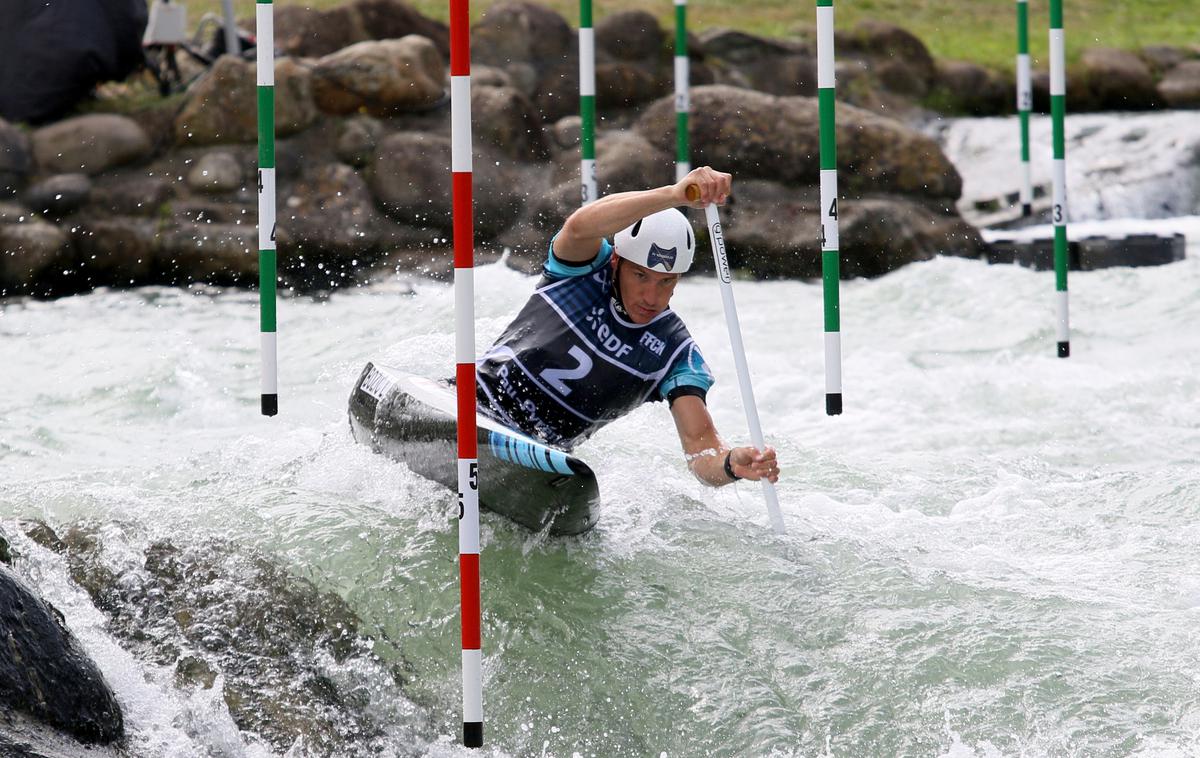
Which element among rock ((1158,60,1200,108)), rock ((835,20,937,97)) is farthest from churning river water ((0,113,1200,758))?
rock ((1158,60,1200,108))

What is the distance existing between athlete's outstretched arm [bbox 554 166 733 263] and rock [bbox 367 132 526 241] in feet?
21.3

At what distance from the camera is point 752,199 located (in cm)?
1078

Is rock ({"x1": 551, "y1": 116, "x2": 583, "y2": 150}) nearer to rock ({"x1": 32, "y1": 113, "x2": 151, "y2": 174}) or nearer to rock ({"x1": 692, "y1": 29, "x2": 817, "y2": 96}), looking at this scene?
rock ({"x1": 692, "y1": 29, "x2": 817, "y2": 96})

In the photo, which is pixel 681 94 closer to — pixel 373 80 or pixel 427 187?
pixel 427 187

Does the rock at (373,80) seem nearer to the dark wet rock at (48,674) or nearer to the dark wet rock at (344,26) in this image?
the dark wet rock at (344,26)

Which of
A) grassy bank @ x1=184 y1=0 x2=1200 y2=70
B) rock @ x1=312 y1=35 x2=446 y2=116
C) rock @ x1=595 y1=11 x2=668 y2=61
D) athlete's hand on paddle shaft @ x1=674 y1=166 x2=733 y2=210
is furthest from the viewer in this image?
grassy bank @ x1=184 y1=0 x2=1200 y2=70

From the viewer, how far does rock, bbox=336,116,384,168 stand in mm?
10898

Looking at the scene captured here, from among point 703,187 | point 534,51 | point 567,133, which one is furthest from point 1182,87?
point 703,187

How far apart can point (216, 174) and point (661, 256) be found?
742 cm

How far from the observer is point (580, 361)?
411 centimetres

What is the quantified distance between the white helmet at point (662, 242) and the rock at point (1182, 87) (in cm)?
1127

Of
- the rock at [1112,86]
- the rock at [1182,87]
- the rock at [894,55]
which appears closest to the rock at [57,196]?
the rock at [894,55]

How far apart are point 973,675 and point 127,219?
8510 mm

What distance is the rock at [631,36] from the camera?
1295cm
